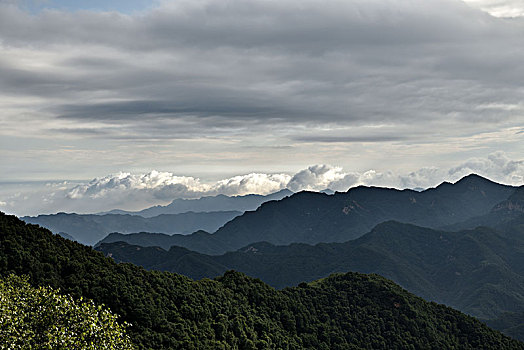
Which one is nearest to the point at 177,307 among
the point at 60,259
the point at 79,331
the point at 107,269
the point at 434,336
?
the point at 107,269

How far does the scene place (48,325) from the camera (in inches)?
1961

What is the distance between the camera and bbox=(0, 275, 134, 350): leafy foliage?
4531 centimetres

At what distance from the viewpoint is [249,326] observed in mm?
115062

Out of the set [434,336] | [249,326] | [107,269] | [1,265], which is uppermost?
[1,265]

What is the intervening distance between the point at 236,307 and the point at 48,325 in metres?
72.1

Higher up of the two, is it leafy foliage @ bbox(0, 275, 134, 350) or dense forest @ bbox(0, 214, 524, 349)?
leafy foliage @ bbox(0, 275, 134, 350)

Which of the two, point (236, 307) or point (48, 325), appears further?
point (236, 307)

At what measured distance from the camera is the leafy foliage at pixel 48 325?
1784 inches

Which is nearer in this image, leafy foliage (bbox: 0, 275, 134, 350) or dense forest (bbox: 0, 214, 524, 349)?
leafy foliage (bbox: 0, 275, 134, 350)

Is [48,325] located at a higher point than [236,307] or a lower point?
higher

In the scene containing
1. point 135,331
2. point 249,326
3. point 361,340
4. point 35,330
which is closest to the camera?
point 35,330

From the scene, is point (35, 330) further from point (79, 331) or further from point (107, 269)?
point (107, 269)

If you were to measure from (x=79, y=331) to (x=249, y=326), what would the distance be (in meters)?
69.9

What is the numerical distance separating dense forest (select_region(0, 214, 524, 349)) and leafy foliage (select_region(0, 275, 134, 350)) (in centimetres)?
2644
